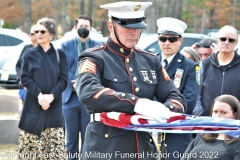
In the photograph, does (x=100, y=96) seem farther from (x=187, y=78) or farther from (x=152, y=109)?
(x=187, y=78)

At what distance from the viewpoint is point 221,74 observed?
6.75m

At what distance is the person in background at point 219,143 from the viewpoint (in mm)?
5281

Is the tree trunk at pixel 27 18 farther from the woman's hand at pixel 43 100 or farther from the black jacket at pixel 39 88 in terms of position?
the woman's hand at pixel 43 100

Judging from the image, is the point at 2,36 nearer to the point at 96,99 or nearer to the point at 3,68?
the point at 3,68

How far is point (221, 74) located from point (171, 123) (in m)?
2.91

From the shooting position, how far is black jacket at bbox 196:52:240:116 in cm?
664

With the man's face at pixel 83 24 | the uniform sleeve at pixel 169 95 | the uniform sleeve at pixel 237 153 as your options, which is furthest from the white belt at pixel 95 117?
the man's face at pixel 83 24

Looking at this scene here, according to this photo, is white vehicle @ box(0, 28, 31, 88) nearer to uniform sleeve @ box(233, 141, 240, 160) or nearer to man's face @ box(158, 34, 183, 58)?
man's face @ box(158, 34, 183, 58)

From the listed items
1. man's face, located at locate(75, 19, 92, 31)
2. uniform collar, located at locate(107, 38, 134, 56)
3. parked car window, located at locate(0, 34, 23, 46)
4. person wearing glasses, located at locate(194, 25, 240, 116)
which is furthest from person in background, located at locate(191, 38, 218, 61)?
parked car window, located at locate(0, 34, 23, 46)

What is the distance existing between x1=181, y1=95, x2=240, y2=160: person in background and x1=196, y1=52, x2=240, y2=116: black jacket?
42.1 inches

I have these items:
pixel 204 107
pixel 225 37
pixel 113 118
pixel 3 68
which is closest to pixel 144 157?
pixel 113 118

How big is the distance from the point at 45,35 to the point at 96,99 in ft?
12.1

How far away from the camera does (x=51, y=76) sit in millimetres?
7406

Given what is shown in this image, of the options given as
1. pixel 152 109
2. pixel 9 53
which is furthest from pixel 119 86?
pixel 9 53
